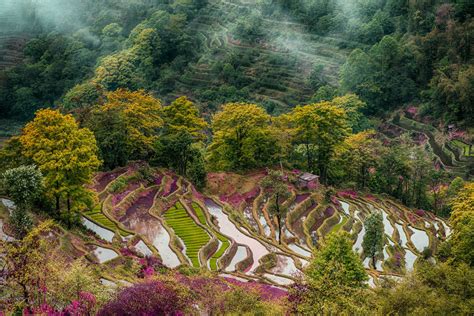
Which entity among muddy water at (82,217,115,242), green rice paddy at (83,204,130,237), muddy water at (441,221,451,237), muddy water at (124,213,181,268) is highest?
muddy water at (82,217,115,242)

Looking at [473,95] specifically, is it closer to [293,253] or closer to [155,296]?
[293,253]

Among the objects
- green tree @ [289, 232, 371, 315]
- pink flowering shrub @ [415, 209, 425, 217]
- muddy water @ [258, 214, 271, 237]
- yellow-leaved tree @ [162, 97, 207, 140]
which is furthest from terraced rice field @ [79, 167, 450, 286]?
green tree @ [289, 232, 371, 315]

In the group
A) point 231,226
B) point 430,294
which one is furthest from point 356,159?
point 430,294

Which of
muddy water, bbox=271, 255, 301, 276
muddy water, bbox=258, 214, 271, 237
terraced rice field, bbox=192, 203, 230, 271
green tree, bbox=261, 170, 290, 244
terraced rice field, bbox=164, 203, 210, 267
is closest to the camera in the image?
muddy water, bbox=271, 255, 301, 276

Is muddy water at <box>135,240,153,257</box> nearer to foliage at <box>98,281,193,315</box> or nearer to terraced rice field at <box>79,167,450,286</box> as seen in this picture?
terraced rice field at <box>79,167,450,286</box>

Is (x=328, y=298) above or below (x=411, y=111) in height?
above

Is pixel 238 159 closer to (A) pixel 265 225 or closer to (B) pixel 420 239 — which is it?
(A) pixel 265 225
